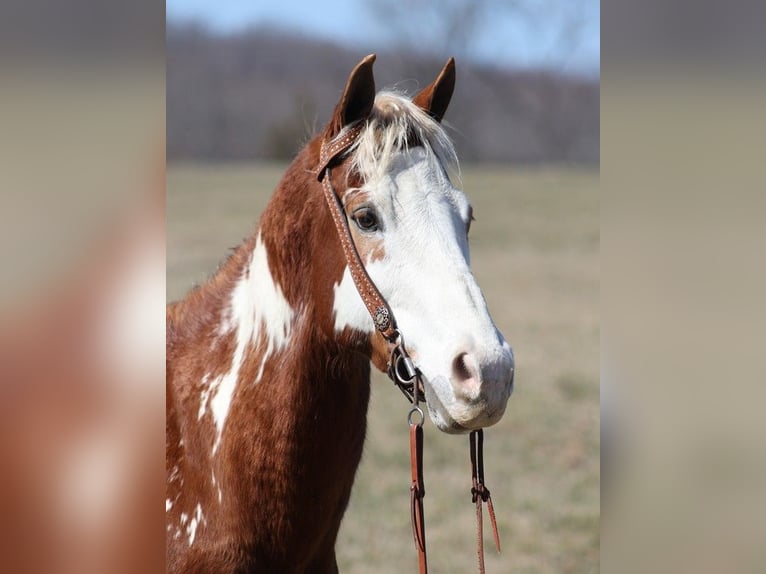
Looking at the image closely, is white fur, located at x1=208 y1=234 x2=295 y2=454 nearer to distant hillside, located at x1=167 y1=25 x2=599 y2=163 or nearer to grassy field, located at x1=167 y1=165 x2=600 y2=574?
grassy field, located at x1=167 y1=165 x2=600 y2=574

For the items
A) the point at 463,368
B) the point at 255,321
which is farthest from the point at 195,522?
the point at 463,368

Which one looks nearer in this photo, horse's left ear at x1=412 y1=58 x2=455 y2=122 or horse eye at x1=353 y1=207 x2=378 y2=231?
horse eye at x1=353 y1=207 x2=378 y2=231

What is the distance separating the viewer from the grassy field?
6285 millimetres

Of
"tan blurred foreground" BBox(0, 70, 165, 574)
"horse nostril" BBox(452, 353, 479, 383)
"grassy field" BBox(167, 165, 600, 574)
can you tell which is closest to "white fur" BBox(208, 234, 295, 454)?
"horse nostril" BBox(452, 353, 479, 383)

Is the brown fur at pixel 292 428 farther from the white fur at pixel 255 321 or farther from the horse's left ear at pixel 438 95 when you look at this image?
the horse's left ear at pixel 438 95

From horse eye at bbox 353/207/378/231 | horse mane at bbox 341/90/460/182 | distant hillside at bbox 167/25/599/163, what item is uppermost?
distant hillside at bbox 167/25/599/163

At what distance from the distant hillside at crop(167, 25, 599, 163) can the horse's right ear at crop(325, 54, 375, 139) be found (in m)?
29.0

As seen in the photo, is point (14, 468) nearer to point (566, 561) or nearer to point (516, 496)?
point (566, 561)

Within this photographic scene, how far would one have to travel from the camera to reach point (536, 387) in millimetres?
10445

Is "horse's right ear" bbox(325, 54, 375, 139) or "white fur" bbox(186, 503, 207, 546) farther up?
"horse's right ear" bbox(325, 54, 375, 139)

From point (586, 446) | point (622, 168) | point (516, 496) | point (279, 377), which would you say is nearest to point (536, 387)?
point (586, 446)

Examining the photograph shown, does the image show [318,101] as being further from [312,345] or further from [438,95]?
[312,345]

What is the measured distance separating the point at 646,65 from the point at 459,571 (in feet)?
17.5

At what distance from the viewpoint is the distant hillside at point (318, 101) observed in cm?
3356
